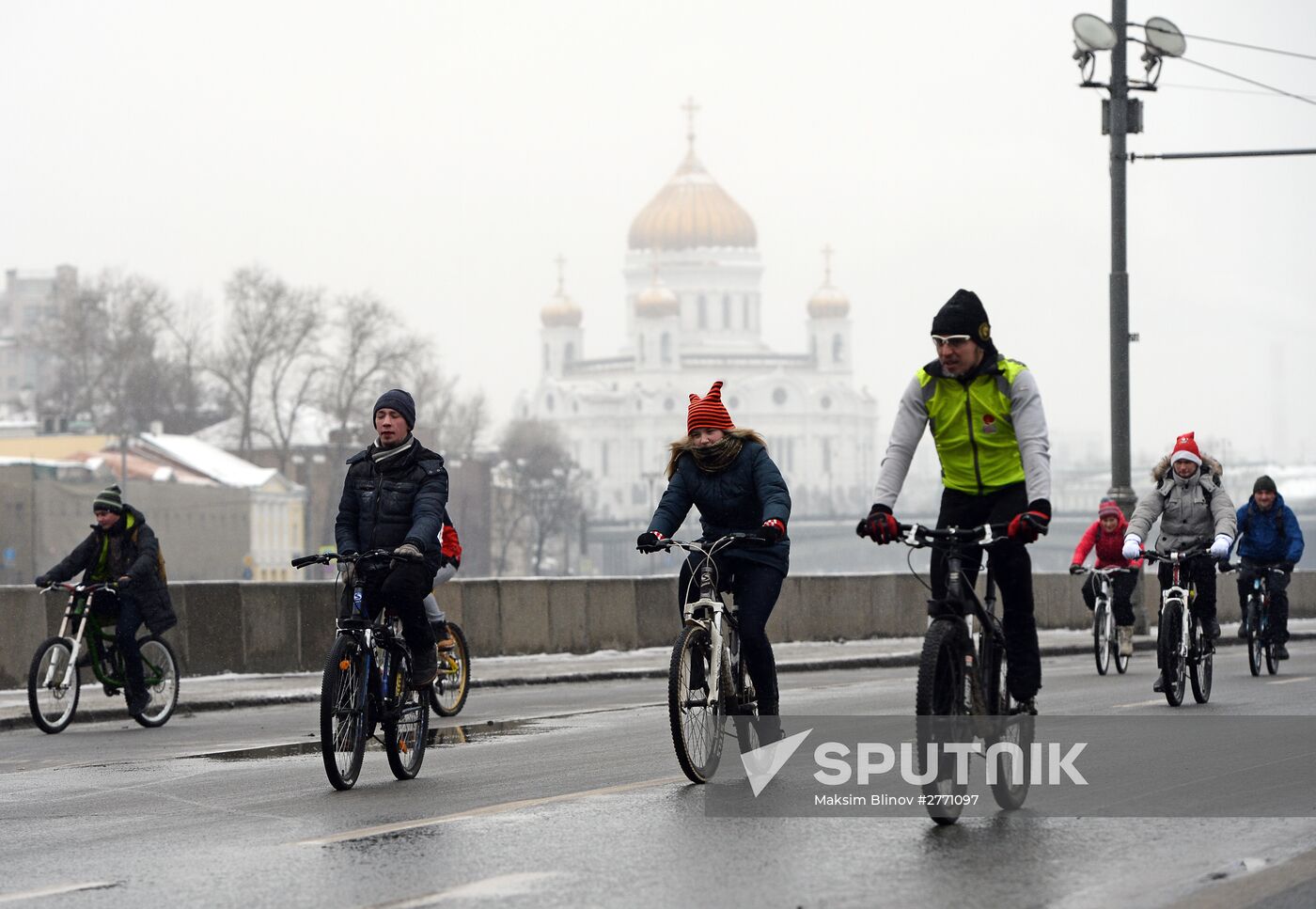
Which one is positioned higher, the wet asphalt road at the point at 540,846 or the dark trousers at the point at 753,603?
the dark trousers at the point at 753,603

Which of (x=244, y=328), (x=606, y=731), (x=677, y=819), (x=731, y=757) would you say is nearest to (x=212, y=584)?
(x=606, y=731)

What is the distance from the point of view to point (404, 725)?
10430 mm

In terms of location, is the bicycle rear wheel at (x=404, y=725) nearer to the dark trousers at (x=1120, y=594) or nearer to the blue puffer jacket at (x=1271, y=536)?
the blue puffer jacket at (x=1271, y=536)

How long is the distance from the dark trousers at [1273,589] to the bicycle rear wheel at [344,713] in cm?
952

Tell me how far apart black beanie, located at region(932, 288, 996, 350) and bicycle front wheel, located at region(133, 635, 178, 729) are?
27.0ft

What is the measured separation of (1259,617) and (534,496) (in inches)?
4335

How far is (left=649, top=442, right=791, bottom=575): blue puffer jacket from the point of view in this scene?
10.0m

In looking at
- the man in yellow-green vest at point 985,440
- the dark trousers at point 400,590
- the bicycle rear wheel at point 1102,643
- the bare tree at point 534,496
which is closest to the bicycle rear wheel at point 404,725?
the dark trousers at point 400,590

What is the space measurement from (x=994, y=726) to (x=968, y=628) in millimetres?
399

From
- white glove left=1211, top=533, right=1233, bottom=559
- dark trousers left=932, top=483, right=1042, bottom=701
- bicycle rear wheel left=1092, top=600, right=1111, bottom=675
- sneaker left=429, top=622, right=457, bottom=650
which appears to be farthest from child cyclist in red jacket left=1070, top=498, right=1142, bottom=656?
dark trousers left=932, top=483, right=1042, bottom=701

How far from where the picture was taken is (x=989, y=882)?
718 centimetres

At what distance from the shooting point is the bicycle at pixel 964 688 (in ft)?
26.5

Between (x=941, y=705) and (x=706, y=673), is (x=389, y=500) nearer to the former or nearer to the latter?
(x=706, y=673)

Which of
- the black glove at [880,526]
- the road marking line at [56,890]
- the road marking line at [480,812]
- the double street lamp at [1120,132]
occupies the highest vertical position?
the double street lamp at [1120,132]
